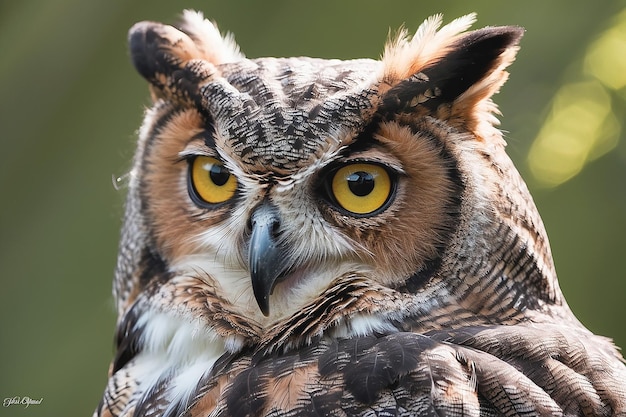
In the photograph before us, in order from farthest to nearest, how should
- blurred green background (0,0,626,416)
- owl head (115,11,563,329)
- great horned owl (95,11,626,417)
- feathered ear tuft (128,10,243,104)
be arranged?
blurred green background (0,0,626,416) < feathered ear tuft (128,10,243,104) < owl head (115,11,563,329) < great horned owl (95,11,626,417)

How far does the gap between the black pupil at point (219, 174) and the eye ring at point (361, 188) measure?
202 mm

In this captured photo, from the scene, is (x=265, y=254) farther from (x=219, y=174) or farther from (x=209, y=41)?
(x=209, y=41)

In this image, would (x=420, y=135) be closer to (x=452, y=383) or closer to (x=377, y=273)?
(x=377, y=273)

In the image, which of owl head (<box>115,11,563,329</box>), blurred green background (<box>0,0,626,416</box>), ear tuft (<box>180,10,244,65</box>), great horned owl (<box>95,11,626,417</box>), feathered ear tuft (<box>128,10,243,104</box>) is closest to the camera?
great horned owl (<box>95,11,626,417</box>)

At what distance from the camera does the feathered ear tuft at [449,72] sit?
1372mm

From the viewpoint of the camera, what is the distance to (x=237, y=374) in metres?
1.32

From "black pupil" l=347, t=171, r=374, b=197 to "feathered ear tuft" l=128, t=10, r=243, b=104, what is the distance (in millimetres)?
360

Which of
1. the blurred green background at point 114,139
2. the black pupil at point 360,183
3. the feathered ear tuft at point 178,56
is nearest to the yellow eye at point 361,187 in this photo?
the black pupil at point 360,183

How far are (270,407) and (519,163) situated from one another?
1.49 metres

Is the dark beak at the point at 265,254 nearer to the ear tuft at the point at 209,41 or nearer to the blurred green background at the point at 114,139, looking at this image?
the ear tuft at the point at 209,41

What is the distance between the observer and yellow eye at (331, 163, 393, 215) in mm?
1354

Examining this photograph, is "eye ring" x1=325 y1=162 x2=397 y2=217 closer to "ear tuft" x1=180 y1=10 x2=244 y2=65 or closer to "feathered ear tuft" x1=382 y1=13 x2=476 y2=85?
"feathered ear tuft" x1=382 y1=13 x2=476 y2=85

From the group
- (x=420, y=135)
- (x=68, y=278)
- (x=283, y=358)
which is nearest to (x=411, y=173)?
(x=420, y=135)

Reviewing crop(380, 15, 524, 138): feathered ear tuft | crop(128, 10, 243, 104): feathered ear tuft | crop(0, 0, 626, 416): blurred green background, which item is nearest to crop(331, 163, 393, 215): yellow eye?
crop(380, 15, 524, 138): feathered ear tuft
